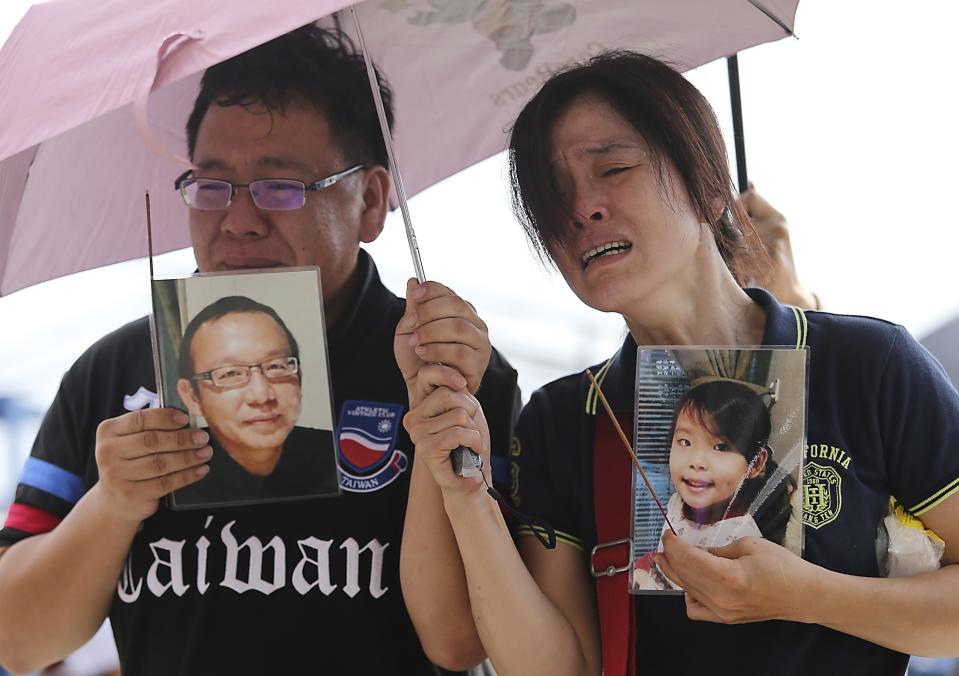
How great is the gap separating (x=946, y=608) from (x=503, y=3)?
5.04 ft

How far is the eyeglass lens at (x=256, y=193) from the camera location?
2.10 meters

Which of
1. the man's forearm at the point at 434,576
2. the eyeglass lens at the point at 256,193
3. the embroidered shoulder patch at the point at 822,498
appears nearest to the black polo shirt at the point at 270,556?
the man's forearm at the point at 434,576

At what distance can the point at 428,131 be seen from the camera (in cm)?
251

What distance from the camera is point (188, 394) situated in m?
1.95

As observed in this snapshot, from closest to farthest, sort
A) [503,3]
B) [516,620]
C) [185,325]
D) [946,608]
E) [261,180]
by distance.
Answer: [946,608], [516,620], [185,325], [261,180], [503,3]

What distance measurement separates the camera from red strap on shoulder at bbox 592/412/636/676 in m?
1.78

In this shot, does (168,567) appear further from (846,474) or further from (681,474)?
(846,474)

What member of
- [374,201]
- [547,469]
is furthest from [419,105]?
[547,469]

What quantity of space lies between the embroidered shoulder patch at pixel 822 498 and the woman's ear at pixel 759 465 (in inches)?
3.1

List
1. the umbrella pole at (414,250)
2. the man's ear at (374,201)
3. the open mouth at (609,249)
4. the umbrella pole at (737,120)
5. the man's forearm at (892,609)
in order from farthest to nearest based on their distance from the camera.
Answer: the umbrella pole at (737,120), the man's ear at (374,201), the open mouth at (609,249), the umbrella pole at (414,250), the man's forearm at (892,609)

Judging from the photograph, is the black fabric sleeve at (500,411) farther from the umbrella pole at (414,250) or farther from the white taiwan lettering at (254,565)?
the white taiwan lettering at (254,565)

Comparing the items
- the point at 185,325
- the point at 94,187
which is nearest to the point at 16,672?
the point at 185,325

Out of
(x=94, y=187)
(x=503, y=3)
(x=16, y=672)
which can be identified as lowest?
(x=16, y=672)

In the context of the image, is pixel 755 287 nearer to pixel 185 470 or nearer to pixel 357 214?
pixel 357 214
